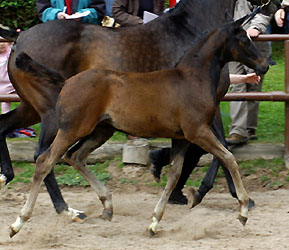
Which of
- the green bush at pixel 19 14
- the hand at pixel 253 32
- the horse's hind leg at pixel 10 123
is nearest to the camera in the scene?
the horse's hind leg at pixel 10 123

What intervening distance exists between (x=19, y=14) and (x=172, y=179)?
5.85 metres

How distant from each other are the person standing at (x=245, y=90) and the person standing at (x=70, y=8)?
139 centimetres

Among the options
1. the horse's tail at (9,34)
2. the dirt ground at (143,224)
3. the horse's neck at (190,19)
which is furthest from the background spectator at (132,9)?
the dirt ground at (143,224)

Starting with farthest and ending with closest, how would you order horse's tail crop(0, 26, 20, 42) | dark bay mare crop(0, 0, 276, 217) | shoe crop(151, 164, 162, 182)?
shoe crop(151, 164, 162, 182), horse's tail crop(0, 26, 20, 42), dark bay mare crop(0, 0, 276, 217)

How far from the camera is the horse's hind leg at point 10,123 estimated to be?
22.2 feet

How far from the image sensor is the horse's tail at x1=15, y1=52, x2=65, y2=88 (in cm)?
583

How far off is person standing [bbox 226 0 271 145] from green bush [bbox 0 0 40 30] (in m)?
3.94

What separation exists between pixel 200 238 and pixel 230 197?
5.04 feet

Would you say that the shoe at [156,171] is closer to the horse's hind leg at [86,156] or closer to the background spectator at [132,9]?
the horse's hind leg at [86,156]

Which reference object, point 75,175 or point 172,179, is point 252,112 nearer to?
point 75,175

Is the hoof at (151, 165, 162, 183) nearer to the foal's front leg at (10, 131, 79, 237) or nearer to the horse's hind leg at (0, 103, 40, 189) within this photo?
the horse's hind leg at (0, 103, 40, 189)

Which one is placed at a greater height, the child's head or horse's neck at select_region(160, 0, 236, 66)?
horse's neck at select_region(160, 0, 236, 66)

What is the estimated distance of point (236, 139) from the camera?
7.89 m

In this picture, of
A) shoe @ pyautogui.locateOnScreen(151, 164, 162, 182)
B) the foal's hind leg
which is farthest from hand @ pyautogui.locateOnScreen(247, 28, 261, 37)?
the foal's hind leg
